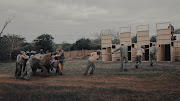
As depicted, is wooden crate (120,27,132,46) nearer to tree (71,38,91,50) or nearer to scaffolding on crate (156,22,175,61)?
scaffolding on crate (156,22,175,61)

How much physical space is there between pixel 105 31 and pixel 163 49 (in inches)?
368

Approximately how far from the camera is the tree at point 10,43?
38450mm

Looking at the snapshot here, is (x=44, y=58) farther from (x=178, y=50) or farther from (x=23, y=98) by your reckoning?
(x=178, y=50)

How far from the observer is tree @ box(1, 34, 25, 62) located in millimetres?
38450

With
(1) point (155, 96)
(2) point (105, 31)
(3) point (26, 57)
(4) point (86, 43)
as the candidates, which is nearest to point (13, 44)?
(4) point (86, 43)

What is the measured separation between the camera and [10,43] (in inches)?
1585

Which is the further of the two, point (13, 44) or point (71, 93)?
point (13, 44)

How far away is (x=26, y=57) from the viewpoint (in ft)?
41.7

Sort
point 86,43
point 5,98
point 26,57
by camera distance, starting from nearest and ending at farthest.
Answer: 1. point 5,98
2. point 26,57
3. point 86,43

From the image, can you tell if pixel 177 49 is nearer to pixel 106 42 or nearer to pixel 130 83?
pixel 106 42

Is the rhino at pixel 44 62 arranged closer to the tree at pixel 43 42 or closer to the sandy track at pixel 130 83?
the sandy track at pixel 130 83

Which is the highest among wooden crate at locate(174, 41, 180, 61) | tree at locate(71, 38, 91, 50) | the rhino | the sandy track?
tree at locate(71, 38, 91, 50)

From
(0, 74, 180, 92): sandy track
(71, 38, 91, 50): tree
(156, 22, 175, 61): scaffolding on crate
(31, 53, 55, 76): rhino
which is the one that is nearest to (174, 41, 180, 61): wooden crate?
(156, 22, 175, 61): scaffolding on crate

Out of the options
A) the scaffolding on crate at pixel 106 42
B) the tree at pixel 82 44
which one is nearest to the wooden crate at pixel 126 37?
the scaffolding on crate at pixel 106 42
